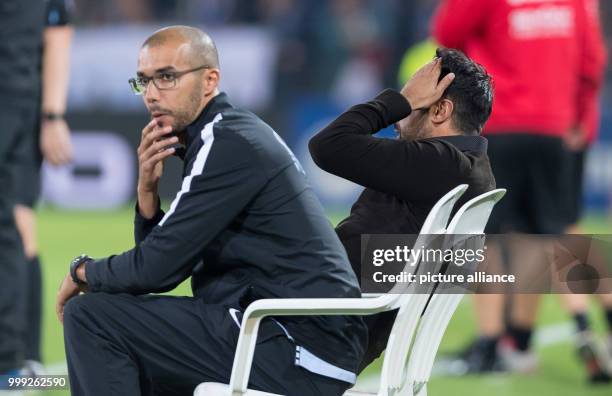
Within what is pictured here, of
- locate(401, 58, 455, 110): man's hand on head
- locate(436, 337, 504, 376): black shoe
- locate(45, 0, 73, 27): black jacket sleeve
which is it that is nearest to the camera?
locate(401, 58, 455, 110): man's hand on head

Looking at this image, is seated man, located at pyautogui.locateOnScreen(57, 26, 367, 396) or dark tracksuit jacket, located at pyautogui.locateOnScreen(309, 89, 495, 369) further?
dark tracksuit jacket, located at pyautogui.locateOnScreen(309, 89, 495, 369)

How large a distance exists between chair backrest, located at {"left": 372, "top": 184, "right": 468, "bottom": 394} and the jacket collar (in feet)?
1.05

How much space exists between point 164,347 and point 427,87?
3.70 ft

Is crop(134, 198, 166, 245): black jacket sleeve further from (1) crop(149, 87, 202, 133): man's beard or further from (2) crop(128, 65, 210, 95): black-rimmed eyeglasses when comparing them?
(2) crop(128, 65, 210, 95): black-rimmed eyeglasses

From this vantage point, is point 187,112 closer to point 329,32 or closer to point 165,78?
point 165,78

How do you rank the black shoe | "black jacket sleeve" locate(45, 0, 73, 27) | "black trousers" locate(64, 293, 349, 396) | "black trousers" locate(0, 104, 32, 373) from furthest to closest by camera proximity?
the black shoe < "black jacket sleeve" locate(45, 0, 73, 27) < "black trousers" locate(0, 104, 32, 373) < "black trousers" locate(64, 293, 349, 396)

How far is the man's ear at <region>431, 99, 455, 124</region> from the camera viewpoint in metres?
3.79

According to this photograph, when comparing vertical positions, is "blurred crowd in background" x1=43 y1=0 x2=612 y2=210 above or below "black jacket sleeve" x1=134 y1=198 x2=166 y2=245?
below

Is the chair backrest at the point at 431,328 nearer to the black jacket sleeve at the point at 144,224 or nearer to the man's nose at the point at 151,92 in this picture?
the black jacket sleeve at the point at 144,224

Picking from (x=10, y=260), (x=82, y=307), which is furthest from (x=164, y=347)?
(x=10, y=260)

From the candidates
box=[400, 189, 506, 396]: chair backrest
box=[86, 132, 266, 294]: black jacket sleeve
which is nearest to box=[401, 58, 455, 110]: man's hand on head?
box=[400, 189, 506, 396]: chair backrest

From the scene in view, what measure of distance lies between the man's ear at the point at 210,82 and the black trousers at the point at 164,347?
0.64m

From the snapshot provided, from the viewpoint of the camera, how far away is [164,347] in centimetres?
347

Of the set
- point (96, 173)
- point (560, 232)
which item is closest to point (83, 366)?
point (560, 232)
